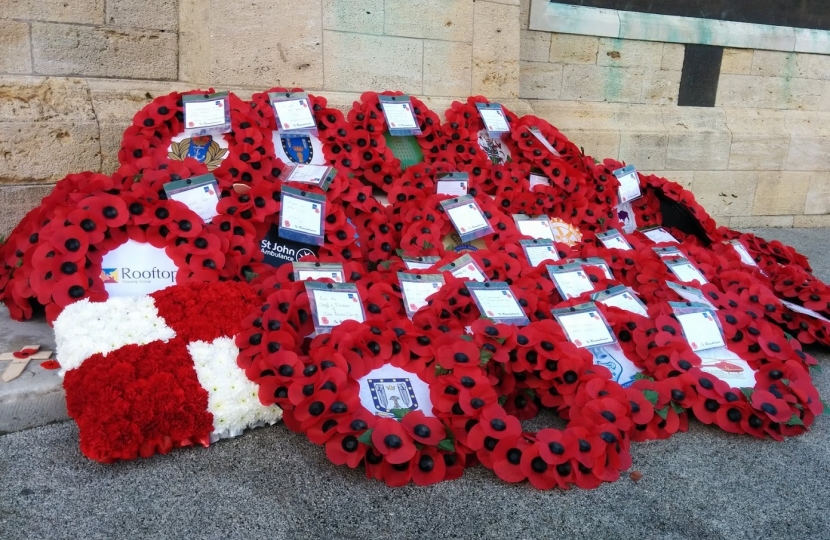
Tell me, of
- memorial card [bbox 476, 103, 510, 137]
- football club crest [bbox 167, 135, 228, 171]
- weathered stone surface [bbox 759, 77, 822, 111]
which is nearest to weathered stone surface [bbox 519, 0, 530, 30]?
memorial card [bbox 476, 103, 510, 137]

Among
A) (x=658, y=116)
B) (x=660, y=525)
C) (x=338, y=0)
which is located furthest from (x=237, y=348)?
(x=658, y=116)

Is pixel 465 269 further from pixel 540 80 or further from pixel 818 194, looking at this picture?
pixel 818 194

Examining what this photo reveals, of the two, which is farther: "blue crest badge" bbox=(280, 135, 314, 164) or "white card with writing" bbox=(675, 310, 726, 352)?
"blue crest badge" bbox=(280, 135, 314, 164)

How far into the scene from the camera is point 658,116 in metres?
5.42

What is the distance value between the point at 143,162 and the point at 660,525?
2344 mm

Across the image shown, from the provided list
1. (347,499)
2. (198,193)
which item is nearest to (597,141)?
(198,193)

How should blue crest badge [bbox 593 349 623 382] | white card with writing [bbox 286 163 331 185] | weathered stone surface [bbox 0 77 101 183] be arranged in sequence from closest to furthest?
blue crest badge [bbox 593 349 623 382] → white card with writing [bbox 286 163 331 185] → weathered stone surface [bbox 0 77 101 183]

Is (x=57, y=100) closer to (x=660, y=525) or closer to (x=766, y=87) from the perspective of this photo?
(x=660, y=525)

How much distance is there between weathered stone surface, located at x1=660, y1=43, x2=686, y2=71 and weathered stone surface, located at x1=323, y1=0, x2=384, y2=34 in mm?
2742

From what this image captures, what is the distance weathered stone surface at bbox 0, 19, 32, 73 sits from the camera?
330 centimetres

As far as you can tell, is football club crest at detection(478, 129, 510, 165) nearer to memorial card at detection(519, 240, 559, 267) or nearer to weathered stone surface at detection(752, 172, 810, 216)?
memorial card at detection(519, 240, 559, 267)

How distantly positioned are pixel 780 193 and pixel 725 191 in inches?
24.2

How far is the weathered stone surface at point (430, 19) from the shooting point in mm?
3896

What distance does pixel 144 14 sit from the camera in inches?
140
